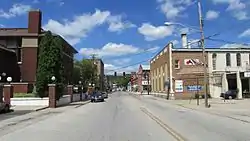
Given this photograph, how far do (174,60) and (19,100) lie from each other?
103 ft

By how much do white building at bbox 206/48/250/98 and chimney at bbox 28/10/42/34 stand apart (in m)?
29.4

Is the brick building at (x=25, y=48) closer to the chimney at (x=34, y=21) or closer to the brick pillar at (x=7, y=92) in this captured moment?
the chimney at (x=34, y=21)

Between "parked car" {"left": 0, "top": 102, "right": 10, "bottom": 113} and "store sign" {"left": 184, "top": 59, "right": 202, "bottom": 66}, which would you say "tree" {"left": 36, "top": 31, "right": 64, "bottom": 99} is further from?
"store sign" {"left": 184, "top": 59, "right": 202, "bottom": 66}

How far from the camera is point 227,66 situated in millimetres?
65312

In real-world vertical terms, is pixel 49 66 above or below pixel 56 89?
above

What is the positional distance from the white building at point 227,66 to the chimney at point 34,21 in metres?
29.4

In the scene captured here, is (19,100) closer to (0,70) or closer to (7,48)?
(0,70)

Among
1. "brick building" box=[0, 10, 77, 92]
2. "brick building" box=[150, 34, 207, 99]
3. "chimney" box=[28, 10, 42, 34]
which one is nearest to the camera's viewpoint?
"brick building" box=[0, 10, 77, 92]

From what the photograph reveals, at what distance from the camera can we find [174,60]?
64.3 m

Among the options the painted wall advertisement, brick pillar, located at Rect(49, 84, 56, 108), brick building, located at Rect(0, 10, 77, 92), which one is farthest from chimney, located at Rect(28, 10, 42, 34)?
the painted wall advertisement

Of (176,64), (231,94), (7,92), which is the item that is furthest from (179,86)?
(7,92)

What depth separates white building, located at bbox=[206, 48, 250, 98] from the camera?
206 ft

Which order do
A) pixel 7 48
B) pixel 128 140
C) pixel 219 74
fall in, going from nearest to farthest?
pixel 128 140 < pixel 7 48 < pixel 219 74

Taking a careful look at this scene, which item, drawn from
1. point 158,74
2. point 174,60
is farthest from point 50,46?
point 158,74
